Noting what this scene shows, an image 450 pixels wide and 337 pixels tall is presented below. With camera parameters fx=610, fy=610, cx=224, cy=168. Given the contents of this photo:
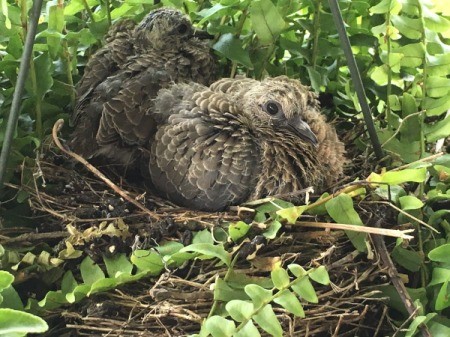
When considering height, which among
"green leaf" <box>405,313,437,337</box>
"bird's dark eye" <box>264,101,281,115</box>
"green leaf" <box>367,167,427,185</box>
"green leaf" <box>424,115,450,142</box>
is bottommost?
"green leaf" <box>405,313,437,337</box>

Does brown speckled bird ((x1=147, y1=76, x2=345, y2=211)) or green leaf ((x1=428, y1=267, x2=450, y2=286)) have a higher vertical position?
brown speckled bird ((x1=147, y1=76, x2=345, y2=211))

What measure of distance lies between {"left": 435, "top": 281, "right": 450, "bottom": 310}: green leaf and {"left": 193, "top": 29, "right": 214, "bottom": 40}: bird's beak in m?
0.75

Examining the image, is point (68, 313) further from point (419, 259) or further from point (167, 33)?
point (167, 33)

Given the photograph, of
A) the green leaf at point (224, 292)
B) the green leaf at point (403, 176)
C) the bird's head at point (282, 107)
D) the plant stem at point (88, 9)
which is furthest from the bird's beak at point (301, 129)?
the plant stem at point (88, 9)

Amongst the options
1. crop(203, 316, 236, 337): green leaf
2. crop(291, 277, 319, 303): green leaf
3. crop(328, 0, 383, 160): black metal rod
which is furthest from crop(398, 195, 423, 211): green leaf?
crop(203, 316, 236, 337): green leaf

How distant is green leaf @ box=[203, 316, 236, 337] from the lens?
0.76 metres

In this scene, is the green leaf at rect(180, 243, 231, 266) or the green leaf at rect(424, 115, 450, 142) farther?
the green leaf at rect(424, 115, 450, 142)

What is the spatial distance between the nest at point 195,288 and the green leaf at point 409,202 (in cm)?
9

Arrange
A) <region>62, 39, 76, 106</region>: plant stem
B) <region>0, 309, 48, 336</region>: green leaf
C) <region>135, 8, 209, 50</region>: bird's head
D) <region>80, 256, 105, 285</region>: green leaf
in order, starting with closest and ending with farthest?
<region>0, 309, 48, 336</region>: green leaf < <region>80, 256, 105, 285</region>: green leaf < <region>62, 39, 76, 106</region>: plant stem < <region>135, 8, 209, 50</region>: bird's head

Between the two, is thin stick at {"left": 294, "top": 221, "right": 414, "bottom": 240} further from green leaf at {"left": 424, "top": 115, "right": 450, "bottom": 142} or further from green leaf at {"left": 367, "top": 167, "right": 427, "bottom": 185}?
green leaf at {"left": 424, "top": 115, "right": 450, "bottom": 142}

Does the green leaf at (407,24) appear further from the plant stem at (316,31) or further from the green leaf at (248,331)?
the green leaf at (248,331)

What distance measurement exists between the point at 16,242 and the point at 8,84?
1.18ft

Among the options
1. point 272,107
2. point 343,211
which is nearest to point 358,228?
point 343,211

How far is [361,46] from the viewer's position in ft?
4.02
